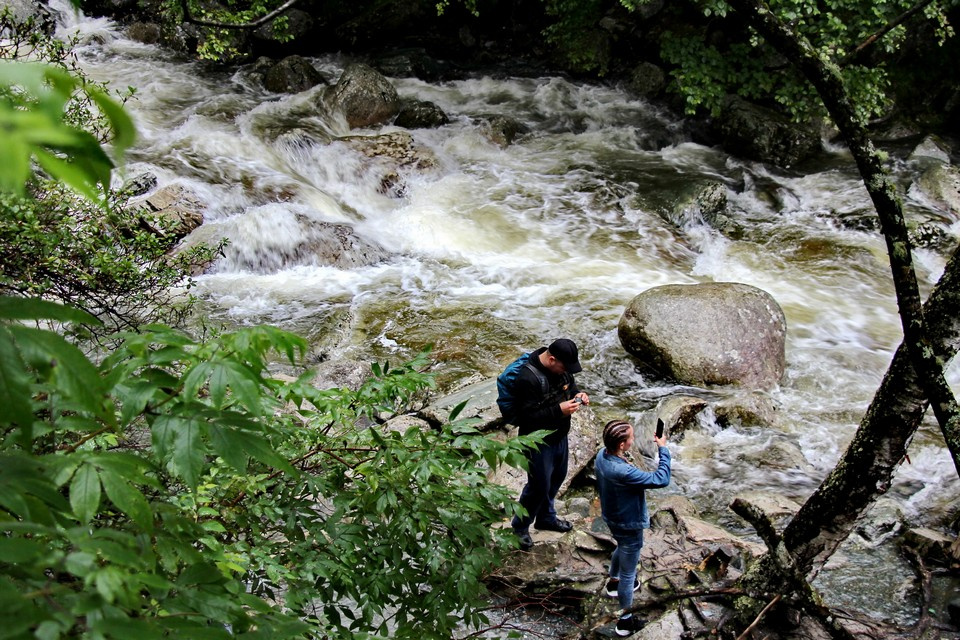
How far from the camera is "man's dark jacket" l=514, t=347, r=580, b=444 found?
16.4ft

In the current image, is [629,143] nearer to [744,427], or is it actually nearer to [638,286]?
[638,286]

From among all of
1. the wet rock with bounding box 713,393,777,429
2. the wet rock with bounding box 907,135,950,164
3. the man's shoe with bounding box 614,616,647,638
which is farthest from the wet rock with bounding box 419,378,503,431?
the wet rock with bounding box 907,135,950,164

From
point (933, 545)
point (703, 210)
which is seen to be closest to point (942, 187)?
point (703, 210)

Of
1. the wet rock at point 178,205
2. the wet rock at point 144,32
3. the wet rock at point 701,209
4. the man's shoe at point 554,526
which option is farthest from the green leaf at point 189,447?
the wet rock at point 144,32

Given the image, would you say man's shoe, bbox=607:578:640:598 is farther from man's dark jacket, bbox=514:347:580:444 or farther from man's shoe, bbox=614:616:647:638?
man's dark jacket, bbox=514:347:580:444

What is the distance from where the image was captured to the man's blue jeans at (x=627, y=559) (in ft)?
15.4

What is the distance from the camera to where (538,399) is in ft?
16.4

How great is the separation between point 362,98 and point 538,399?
1172 centimetres

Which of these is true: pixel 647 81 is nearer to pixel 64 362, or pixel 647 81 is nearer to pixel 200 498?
pixel 200 498

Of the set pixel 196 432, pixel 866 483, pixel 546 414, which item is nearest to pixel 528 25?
pixel 546 414

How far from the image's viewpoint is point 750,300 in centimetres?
886

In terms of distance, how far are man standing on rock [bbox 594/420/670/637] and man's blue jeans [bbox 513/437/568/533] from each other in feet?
1.80

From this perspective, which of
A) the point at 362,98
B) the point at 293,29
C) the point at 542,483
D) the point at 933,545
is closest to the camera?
the point at 542,483

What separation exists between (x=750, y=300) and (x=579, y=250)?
360 centimetres
